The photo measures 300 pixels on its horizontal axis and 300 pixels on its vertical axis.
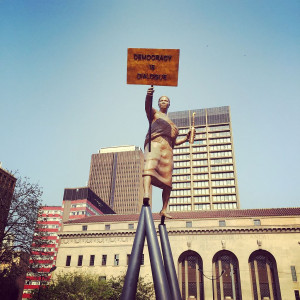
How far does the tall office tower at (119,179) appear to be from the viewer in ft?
432

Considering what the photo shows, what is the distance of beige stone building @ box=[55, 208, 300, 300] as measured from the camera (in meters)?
40.0

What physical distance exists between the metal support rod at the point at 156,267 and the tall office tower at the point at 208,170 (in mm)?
71702

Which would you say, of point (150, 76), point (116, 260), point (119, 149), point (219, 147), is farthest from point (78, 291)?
point (119, 149)

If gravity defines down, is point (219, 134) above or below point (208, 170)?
above

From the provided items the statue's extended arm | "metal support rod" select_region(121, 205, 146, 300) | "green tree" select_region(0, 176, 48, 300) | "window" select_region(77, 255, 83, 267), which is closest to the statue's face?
the statue's extended arm

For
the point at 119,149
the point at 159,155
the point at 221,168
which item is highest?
the point at 119,149

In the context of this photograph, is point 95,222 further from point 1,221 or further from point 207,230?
point 1,221

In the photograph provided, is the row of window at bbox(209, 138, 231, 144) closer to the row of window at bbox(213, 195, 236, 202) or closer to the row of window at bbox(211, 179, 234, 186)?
the row of window at bbox(211, 179, 234, 186)

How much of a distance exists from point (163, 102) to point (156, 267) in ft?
20.1

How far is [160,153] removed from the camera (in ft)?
34.1

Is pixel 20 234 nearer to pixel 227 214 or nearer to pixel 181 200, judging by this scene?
pixel 227 214

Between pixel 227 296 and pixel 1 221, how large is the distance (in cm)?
3237

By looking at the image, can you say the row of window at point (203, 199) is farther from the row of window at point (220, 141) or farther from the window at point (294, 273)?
the window at point (294, 273)

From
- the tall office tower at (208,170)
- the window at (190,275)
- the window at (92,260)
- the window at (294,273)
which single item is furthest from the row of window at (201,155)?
the window at (92,260)
